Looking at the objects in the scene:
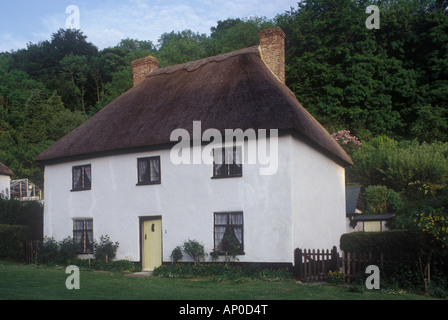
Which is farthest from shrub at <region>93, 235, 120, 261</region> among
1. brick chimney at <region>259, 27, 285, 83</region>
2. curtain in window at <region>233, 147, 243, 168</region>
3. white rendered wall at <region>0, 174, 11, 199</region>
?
white rendered wall at <region>0, 174, 11, 199</region>

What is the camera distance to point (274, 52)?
22.0 m

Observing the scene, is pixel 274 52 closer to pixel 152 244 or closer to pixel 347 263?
pixel 152 244

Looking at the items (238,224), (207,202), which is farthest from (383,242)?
(207,202)

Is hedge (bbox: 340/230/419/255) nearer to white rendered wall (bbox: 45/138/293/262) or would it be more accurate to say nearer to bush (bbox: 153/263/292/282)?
white rendered wall (bbox: 45/138/293/262)

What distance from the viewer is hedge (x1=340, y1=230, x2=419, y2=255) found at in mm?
13547

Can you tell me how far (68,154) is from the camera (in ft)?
71.0

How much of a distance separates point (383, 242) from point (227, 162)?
20.4 feet

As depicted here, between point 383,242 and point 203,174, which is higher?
point 203,174

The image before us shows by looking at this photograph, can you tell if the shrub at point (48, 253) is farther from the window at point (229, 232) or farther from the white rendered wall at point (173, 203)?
the window at point (229, 232)

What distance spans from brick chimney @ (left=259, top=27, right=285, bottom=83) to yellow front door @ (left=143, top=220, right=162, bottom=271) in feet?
29.4

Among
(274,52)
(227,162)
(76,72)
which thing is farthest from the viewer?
(76,72)

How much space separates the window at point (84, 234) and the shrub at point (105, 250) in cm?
87

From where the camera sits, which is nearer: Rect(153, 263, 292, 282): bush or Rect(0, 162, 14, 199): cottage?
Rect(153, 263, 292, 282): bush
